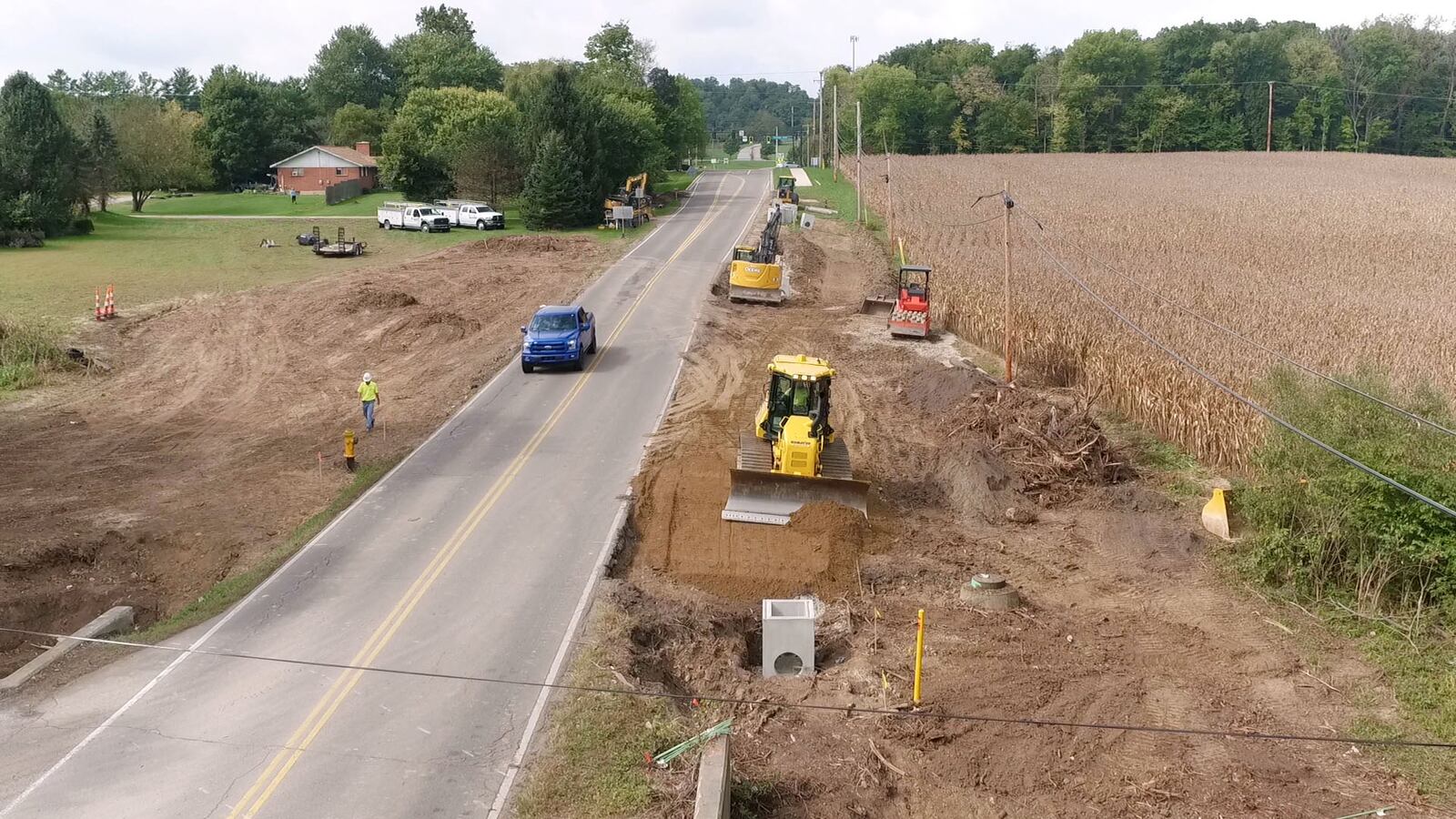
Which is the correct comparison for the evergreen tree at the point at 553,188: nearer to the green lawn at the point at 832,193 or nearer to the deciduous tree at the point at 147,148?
the green lawn at the point at 832,193

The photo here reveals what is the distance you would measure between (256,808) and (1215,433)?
778 inches

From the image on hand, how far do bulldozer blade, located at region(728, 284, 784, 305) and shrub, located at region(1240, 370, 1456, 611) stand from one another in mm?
23709

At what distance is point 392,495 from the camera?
21.8 meters

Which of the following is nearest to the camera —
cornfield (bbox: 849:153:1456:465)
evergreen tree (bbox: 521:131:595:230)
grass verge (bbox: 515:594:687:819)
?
grass verge (bbox: 515:594:687:819)

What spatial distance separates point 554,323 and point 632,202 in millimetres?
32864

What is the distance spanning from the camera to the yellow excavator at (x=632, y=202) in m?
61.2

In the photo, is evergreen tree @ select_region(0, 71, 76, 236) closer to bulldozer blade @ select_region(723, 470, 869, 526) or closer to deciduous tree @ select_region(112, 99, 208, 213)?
deciduous tree @ select_region(112, 99, 208, 213)

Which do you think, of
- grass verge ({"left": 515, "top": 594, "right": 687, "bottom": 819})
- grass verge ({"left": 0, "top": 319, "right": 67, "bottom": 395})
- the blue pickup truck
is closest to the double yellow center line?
the blue pickup truck

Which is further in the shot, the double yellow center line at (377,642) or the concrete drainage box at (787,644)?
the concrete drainage box at (787,644)

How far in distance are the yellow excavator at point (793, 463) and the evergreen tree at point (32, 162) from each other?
170 feet

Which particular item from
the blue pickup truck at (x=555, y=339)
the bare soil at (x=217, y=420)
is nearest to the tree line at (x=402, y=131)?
the bare soil at (x=217, y=420)

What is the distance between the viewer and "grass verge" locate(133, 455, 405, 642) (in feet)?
54.1

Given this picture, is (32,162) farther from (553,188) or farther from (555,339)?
(555,339)

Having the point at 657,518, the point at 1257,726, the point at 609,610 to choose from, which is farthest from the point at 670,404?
the point at 1257,726
